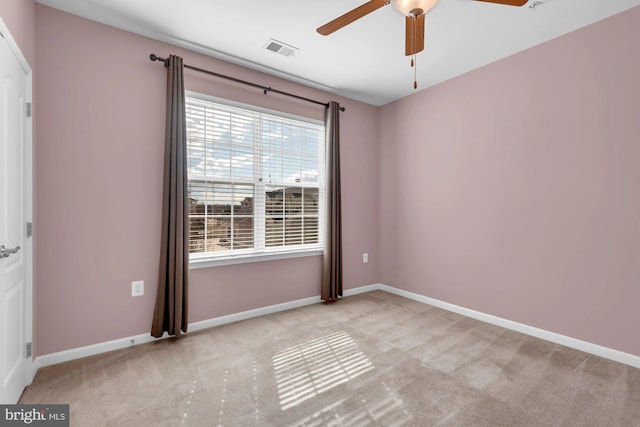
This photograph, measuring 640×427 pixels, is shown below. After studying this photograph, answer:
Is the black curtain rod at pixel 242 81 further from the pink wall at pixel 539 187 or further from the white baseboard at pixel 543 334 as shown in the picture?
the white baseboard at pixel 543 334

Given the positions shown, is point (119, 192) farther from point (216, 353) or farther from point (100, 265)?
point (216, 353)

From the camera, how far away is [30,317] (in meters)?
2.07

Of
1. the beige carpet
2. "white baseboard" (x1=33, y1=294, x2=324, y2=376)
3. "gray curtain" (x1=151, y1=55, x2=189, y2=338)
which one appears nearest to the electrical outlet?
"gray curtain" (x1=151, y1=55, x2=189, y2=338)

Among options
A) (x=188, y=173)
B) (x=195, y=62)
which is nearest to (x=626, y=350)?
(x=188, y=173)

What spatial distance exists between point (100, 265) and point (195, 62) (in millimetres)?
2073

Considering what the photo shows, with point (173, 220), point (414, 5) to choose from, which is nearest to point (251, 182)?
point (173, 220)

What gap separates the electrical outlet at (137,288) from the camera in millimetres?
2637

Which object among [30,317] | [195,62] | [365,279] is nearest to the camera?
[30,317]

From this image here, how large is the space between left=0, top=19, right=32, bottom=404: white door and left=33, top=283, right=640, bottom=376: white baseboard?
318 millimetres

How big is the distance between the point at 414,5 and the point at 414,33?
206 millimetres

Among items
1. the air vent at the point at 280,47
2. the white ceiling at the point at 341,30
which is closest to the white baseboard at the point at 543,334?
the white ceiling at the point at 341,30

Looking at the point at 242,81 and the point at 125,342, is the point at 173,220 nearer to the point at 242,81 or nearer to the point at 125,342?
the point at 125,342

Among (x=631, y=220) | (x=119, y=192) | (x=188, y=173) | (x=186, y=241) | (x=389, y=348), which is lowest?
(x=389, y=348)

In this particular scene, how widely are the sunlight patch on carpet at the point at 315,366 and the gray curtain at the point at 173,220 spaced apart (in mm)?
1062
